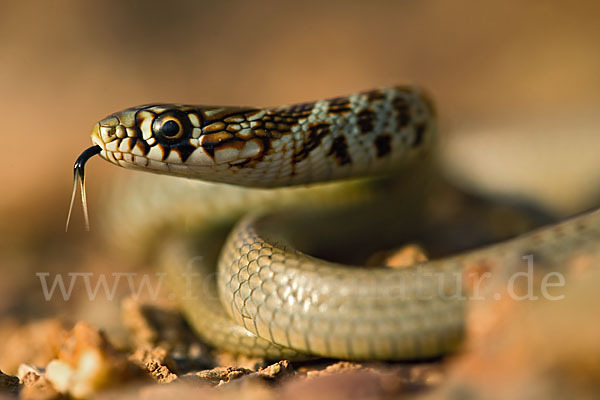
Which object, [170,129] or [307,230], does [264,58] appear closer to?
[307,230]

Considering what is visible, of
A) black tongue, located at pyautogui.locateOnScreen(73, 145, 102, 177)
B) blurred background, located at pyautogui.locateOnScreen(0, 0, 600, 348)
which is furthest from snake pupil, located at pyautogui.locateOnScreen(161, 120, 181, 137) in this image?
blurred background, located at pyautogui.locateOnScreen(0, 0, 600, 348)

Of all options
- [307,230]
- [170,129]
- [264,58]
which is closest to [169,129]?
[170,129]

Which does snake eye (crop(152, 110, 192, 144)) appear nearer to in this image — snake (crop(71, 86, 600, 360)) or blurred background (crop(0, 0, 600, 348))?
snake (crop(71, 86, 600, 360))

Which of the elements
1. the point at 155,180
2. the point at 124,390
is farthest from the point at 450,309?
the point at 155,180

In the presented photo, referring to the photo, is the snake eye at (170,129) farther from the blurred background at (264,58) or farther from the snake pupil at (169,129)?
the blurred background at (264,58)

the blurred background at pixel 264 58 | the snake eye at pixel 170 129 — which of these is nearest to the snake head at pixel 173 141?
the snake eye at pixel 170 129

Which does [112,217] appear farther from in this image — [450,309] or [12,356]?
[450,309]
